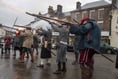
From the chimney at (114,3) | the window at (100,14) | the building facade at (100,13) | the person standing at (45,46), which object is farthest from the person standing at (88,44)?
the window at (100,14)

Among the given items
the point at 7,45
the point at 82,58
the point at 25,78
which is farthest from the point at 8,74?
the point at 7,45

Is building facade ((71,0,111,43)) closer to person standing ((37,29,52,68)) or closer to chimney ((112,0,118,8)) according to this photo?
chimney ((112,0,118,8))

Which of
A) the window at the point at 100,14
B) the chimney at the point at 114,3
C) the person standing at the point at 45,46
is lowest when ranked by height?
the person standing at the point at 45,46

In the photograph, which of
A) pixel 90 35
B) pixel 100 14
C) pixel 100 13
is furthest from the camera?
pixel 100 13

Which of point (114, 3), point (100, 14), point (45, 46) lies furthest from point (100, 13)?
point (45, 46)

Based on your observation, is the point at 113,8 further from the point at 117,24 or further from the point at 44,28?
the point at 44,28

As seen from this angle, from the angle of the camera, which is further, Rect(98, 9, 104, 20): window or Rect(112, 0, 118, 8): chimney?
Rect(98, 9, 104, 20): window

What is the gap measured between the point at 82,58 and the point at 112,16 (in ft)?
150

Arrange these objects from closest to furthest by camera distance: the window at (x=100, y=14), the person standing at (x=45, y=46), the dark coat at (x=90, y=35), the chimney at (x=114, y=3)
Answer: the dark coat at (x=90, y=35), the person standing at (x=45, y=46), the chimney at (x=114, y=3), the window at (x=100, y=14)

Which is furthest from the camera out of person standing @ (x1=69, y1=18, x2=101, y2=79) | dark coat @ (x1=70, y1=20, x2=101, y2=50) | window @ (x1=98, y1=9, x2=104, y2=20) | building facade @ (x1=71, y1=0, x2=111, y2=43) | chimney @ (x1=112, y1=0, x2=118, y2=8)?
window @ (x1=98, y1=9, x2=104, y2=20)

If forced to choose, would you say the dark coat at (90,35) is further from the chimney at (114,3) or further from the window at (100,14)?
the window at (100,14)

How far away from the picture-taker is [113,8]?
53.5 m

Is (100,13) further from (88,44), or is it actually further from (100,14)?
(88,44)

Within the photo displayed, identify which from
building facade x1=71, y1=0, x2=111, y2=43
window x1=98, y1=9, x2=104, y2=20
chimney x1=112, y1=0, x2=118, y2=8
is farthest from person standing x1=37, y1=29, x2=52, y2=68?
window x1=98, y1=9, x2=104, y2=20
